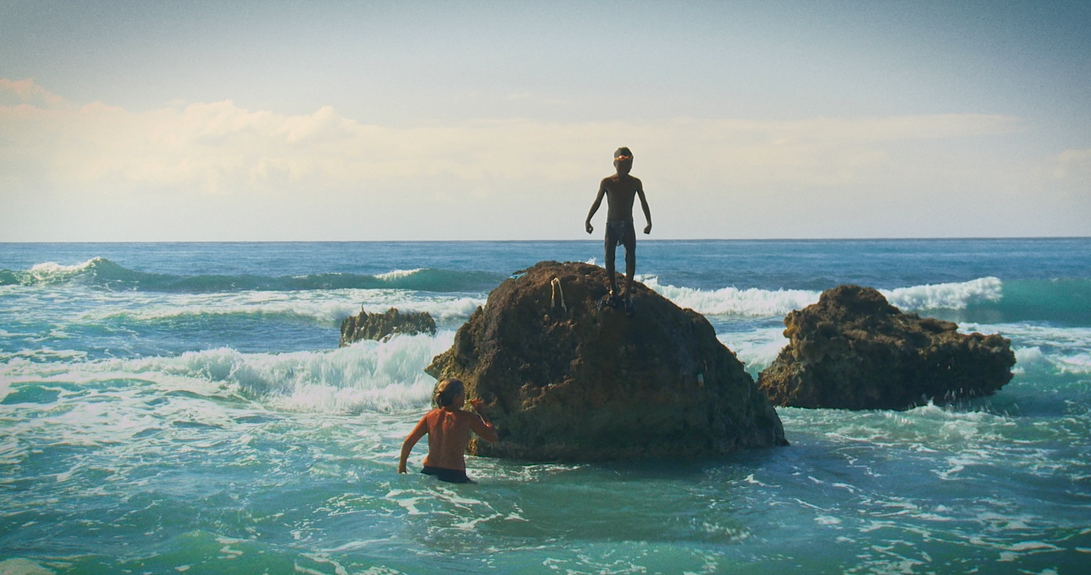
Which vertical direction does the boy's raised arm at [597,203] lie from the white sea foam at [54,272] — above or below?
above

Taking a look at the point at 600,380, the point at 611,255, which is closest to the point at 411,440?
the point at 600,380

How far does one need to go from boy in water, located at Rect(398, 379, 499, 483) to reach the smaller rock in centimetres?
904

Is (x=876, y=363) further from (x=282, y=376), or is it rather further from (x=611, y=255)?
(x=282, y=376)

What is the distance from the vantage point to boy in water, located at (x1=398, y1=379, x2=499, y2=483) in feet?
24.4

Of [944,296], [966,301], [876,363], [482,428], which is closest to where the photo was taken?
[482,428]

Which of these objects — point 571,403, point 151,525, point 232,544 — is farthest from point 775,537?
point 151,525

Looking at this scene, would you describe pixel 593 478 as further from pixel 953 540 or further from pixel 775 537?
pixel 953 540

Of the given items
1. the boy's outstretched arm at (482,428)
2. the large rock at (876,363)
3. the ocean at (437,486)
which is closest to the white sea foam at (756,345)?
the ocean at (437,486)

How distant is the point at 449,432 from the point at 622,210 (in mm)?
3131

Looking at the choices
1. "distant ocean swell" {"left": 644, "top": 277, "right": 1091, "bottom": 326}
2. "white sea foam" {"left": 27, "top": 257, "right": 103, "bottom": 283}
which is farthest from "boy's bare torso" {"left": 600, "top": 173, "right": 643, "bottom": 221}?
"white sea foam" {"left": 27, "top": 257, "right": 103, "bottom": 283}

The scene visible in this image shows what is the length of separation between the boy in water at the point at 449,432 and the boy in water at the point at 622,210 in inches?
86.5

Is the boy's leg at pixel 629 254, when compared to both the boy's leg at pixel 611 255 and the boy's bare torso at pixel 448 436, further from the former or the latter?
the boy's bare torso at pixel 448 436

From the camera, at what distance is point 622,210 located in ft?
28.8

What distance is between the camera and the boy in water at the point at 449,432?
24.4ft
